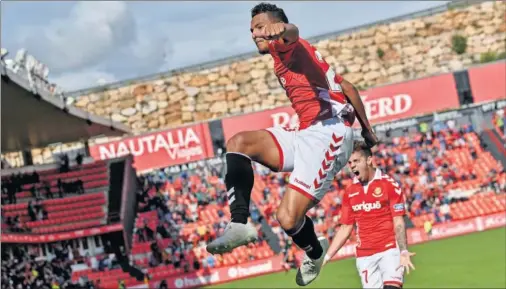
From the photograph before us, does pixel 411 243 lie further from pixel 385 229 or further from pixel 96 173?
pixel 385 229

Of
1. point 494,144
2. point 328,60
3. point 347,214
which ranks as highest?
point 328,60

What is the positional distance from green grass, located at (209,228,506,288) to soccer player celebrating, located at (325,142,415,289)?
9.77 metres

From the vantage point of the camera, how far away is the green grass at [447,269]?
21.1 metres

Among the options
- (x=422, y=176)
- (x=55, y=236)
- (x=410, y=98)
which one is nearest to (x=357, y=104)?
(x=55, y=236)

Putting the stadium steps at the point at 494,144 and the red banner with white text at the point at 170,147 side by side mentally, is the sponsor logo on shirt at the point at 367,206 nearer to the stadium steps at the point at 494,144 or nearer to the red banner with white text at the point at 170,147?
the stadium steps at the point at 494,144

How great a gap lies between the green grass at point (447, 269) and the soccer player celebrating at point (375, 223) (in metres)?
9.77

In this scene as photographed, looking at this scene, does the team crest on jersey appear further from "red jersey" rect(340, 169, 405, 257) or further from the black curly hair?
the black curly hair

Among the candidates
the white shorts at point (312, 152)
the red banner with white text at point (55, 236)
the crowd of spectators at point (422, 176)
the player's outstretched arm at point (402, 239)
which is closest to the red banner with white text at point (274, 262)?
the crowd of spectators at point (422, 176)

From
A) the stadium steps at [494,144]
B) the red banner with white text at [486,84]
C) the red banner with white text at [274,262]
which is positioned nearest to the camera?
the red banner with white text at [274,262]

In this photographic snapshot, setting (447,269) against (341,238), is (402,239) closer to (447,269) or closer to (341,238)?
(341,238)

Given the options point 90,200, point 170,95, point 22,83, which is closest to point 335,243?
point 22,83

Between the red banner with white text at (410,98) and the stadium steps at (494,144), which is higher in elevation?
the red banner with white text at (410,98)

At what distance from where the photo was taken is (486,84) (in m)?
35.2

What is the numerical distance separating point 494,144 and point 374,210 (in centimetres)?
2358
